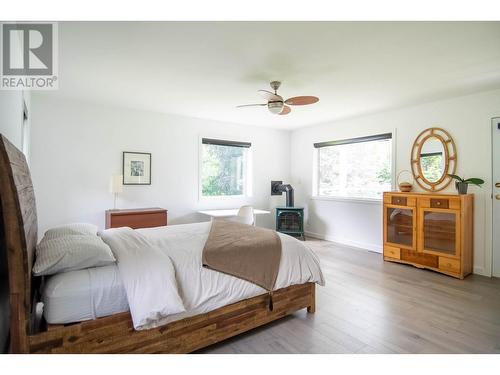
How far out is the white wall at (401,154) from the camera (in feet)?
11.6

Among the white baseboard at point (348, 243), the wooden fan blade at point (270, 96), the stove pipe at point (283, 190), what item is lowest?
the white baseboard at point (348, 243)

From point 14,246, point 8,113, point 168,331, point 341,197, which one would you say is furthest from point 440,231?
point 8,113

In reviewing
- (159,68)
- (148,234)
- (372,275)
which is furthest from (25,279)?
(372,275)

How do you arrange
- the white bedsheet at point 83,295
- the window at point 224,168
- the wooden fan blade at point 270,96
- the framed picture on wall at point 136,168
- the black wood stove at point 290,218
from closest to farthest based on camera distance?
the white bedsheet at point 83,295 → the wooden fan blade at point 270,96 → the framed picture on wall at point 136,168 → the window at point 224,168 → the black wood stove at point 290,218

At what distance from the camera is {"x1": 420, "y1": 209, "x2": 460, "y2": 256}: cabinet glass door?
11.4 feet

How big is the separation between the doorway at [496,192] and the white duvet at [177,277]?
8.83 ft

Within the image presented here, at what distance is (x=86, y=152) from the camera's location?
156 inches

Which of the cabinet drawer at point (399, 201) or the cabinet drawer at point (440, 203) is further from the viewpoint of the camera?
the cabinet drawer at point (399, 201)

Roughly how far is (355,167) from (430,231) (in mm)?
1805

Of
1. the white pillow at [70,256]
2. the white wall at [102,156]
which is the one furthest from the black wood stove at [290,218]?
the white pillow at [70,256]

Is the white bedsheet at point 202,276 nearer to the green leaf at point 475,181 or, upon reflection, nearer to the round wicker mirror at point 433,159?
the green leaf at point 475,181

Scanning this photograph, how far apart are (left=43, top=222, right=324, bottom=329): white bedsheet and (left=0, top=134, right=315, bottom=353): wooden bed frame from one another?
0.08 m

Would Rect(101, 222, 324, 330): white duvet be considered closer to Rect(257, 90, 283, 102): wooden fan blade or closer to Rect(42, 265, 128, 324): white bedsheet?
Rect(42, 265, 128, 324): white bedsheet

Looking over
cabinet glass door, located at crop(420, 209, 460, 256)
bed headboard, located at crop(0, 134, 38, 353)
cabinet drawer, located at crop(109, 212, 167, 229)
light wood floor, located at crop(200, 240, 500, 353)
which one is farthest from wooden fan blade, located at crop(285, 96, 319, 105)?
cabinet drawer, located at crop(109, 212, 167, 229)
